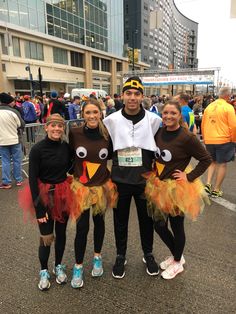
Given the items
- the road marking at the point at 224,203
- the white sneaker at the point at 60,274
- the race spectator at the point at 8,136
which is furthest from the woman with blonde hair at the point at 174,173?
the race spectator at the point at 8,136

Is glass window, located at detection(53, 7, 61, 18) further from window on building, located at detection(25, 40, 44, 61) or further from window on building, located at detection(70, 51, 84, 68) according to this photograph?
window on building, located at detection(70, 51, 84, 68)

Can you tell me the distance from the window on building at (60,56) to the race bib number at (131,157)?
35.5 meters

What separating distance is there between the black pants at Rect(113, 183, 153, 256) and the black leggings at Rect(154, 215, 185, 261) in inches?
4.2

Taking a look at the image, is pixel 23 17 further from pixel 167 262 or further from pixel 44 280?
pixel 167 262

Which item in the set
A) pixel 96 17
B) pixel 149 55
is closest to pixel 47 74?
pixel 96 17

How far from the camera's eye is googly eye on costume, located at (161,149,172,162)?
265cm

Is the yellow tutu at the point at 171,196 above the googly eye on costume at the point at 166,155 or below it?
below

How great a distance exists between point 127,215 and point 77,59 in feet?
132

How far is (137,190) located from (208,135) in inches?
122

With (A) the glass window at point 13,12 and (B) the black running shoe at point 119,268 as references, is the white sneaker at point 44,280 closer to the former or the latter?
(B) the black running shoe at point 119,268

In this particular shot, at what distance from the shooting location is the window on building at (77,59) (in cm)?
3866

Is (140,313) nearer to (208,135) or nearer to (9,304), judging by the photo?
(9,304)

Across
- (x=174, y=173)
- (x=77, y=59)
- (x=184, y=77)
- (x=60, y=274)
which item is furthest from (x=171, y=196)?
(x=77, y=59)

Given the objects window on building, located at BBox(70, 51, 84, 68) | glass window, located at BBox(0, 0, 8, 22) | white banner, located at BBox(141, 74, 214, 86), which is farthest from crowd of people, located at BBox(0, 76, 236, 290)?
window on building, located at BBox(70, 51, 84, 68)
